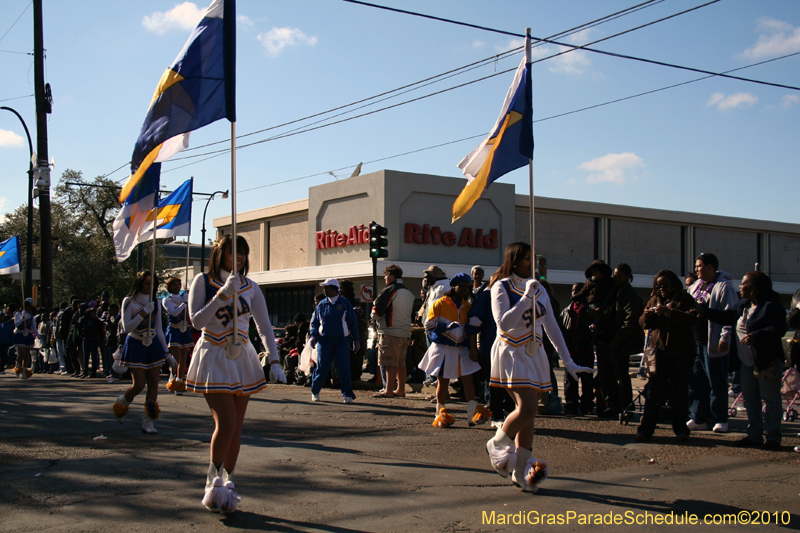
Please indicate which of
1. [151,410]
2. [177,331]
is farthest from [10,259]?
[151,410]

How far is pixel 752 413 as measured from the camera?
7723 mm

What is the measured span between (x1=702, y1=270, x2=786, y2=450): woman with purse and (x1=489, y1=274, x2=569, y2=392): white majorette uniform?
2.86 meters

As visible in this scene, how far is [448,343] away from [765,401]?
3587mm

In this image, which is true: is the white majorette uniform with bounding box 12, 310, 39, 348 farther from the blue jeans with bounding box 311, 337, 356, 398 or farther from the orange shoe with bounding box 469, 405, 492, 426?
the orange shoe with bounding box 469, 405, 492, 426

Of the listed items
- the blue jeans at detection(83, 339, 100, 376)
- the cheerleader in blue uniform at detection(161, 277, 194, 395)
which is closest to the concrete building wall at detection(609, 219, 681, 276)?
the blue jeans at detection(83, 339, 100, 376)

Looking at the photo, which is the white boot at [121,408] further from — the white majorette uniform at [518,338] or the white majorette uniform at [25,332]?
the white majorette uniform at [25,332]

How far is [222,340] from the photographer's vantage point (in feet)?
17.1

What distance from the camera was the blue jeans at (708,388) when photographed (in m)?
8.74

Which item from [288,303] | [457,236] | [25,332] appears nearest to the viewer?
[25,332]

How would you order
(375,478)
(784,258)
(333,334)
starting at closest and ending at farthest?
(375,478), (333,334), (784,258)

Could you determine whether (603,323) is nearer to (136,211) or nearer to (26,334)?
(136,211)

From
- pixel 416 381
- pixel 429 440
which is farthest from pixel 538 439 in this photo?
pixel 416 381

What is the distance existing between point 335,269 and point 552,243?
44.3 ft

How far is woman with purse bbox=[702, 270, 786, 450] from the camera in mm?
7523
